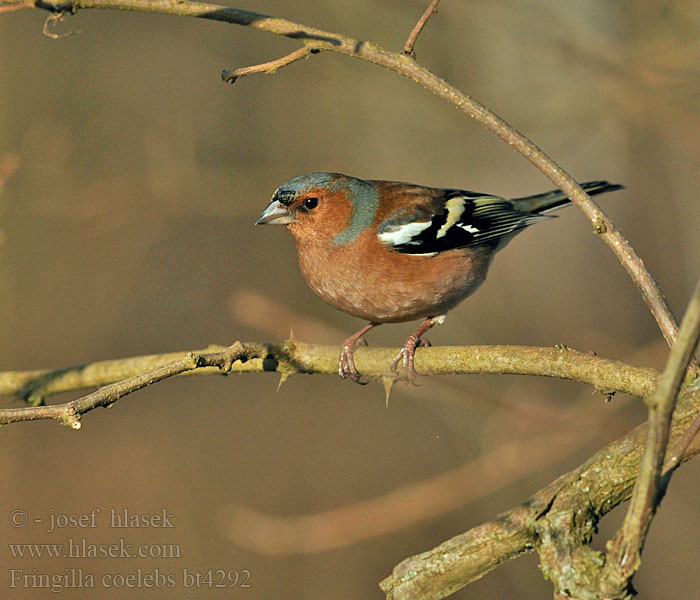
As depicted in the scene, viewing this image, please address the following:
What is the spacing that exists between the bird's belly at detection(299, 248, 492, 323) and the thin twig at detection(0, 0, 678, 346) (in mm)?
1819

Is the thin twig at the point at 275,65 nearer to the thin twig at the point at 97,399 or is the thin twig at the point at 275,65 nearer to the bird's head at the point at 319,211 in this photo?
the thin twig at the point at 97,399

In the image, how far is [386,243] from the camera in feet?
16.5

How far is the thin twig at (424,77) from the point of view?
2867 mm

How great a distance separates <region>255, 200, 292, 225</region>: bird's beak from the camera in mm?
5020

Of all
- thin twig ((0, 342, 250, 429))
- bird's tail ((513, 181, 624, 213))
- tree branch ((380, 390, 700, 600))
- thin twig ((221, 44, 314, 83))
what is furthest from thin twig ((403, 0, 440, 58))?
bird's tail ((513, 181, 624, 213))

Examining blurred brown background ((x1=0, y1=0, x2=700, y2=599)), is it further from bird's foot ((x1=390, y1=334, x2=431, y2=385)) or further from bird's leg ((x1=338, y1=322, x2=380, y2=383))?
bird's foot ((x1=390, y1=334, x2=431, y2=385))

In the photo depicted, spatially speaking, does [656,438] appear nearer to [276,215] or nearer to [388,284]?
[388,284]

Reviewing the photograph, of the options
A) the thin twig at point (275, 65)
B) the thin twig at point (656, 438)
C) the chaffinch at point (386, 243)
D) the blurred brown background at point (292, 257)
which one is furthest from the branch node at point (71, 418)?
the blurred brown background at point (292, 257)

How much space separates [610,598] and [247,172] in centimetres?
633

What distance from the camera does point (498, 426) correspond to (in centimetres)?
580

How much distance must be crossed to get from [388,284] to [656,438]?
3130 millimetres

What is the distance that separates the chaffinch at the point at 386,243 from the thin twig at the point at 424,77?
1.65 m

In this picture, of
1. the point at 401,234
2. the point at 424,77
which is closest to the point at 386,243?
the point at 401,234

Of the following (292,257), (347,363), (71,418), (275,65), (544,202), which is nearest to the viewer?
(71,418)
